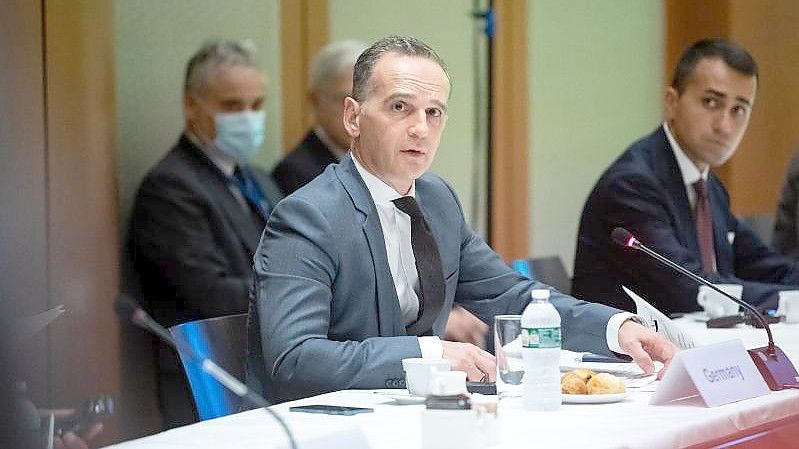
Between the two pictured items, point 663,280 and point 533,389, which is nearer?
point 533,389

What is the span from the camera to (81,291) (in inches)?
169

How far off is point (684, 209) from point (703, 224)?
117 millimetres

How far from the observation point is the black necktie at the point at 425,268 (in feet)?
9.71

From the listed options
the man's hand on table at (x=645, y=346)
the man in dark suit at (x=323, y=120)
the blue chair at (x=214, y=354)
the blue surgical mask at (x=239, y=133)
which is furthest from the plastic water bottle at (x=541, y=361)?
the man in dark suit at (x=323, y=120)

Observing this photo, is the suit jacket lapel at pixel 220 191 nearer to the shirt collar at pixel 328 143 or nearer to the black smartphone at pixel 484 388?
the shirt collar at pixel 328 143

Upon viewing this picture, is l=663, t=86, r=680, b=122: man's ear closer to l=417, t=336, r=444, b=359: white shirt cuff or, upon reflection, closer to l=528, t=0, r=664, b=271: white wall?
l=528, t=0, r=664, b=271: white wall

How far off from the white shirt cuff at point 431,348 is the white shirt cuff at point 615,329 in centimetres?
52

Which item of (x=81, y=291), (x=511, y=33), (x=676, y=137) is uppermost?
(x=511, y=33)

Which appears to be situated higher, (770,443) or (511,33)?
(511,33)

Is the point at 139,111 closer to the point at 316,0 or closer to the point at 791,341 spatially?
the point at 316,0

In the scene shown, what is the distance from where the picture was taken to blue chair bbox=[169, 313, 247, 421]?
259 cm

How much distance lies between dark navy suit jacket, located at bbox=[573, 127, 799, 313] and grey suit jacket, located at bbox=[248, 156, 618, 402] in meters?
1.17

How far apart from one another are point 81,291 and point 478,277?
63.8 inches

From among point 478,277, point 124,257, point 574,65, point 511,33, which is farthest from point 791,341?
point 574,65
